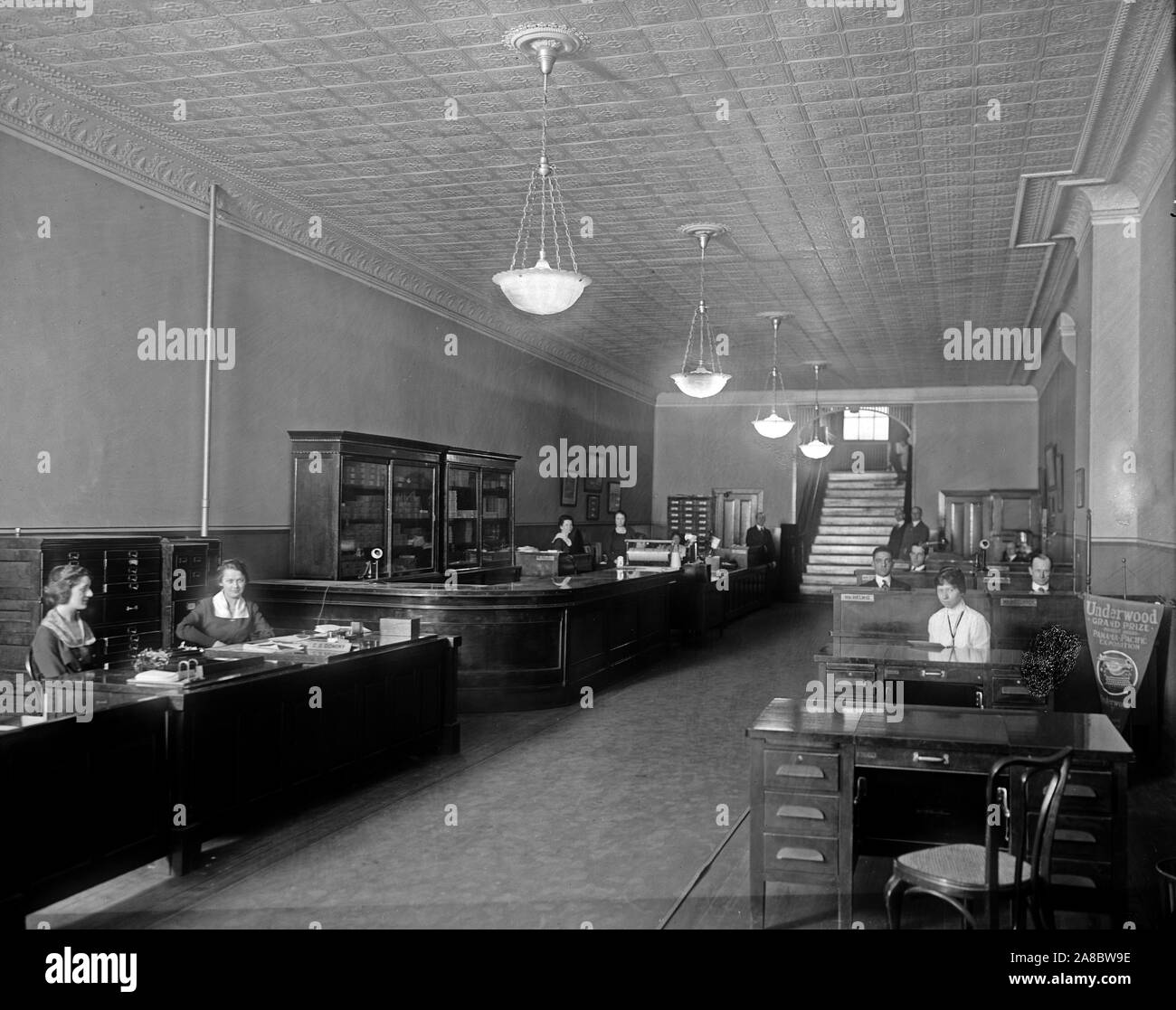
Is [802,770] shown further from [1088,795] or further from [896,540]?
[896,540]

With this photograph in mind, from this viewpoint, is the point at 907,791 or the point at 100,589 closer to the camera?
the point at 907,791

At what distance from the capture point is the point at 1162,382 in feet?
23.7

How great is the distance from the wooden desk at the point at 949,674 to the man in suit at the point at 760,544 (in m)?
10.4

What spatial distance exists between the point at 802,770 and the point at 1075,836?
1.00m

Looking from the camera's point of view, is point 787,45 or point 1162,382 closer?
point 787,45

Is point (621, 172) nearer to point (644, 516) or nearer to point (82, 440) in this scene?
point (82, 440)

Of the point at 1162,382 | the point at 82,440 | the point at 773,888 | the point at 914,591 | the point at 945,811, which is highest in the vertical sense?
the point at 1162,382

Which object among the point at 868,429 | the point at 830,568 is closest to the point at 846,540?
the point at 830,568

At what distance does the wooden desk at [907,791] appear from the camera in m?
3.71

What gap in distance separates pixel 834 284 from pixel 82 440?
26.3 feet

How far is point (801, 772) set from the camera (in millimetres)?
4027

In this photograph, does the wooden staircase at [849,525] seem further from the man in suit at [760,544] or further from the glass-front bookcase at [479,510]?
the glass-front bookcase at [479,510]

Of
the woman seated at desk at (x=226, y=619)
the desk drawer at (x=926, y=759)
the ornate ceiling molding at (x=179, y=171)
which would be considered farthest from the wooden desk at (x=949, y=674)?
the ornate ceiling molding at (x=179, y=171)

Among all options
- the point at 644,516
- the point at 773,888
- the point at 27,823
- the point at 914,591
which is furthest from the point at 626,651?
the point at 644,516
